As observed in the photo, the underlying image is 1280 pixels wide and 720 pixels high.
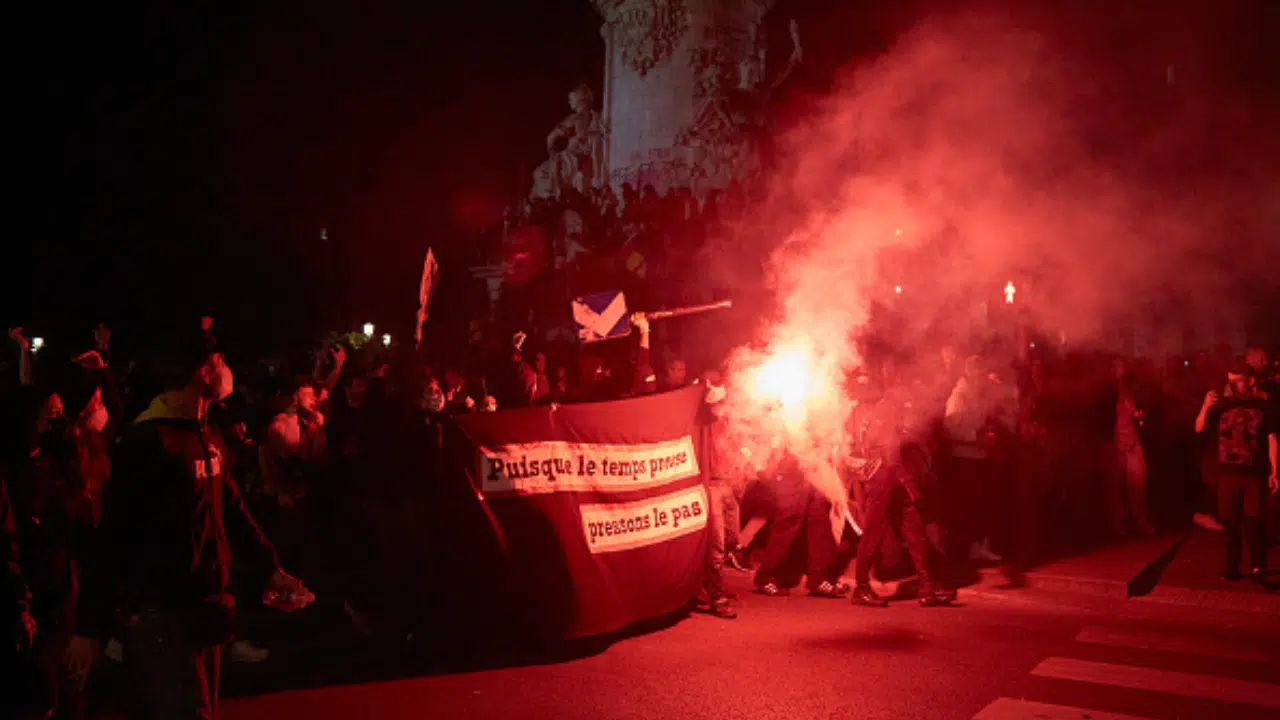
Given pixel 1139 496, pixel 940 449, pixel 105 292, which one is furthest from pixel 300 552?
pixel 105 292

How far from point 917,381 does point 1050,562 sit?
258cm

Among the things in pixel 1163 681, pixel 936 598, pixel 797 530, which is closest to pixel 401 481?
pixel 797 530

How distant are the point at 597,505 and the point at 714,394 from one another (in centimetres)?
202

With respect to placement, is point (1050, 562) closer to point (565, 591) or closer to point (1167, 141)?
point (565, 591)

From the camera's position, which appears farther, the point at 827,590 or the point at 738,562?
the point at 738,562

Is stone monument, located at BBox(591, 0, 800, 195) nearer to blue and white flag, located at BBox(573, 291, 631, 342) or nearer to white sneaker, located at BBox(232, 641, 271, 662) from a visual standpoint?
blue and white flag, located at BBox(573, 291, 631, 342)

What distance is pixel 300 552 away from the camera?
8.27 metres

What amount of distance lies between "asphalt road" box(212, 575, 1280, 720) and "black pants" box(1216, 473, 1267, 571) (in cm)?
119

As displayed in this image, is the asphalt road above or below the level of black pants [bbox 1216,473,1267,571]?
below

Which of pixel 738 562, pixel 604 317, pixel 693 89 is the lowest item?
pixel 738 562

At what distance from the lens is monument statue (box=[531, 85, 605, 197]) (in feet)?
112

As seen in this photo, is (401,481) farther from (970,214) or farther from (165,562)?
(970,214)

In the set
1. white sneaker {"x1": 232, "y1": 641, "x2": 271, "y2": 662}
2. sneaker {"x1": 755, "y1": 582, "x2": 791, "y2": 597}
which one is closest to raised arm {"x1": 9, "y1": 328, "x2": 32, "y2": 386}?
white sneaker {"x1": 232, "y1": 641, "x2": 271, "y2": 662}

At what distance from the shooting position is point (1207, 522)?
11.9m
